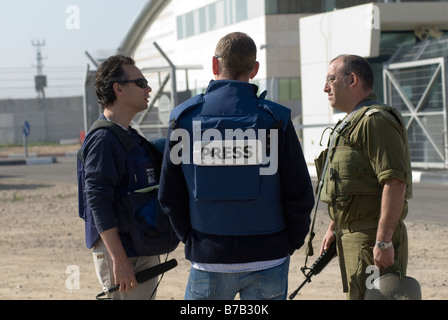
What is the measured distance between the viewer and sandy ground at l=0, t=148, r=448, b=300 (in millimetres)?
6578

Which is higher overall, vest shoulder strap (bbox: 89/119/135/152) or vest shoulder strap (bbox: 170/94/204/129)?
vest shoulder strap (bbox: 170/94/204/129)

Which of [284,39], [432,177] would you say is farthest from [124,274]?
[284,39]

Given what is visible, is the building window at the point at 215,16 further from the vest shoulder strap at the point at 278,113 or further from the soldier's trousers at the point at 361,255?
the vest shoulder strap at the point at 278,113

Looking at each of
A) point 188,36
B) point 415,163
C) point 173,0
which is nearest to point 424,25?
point 415,163

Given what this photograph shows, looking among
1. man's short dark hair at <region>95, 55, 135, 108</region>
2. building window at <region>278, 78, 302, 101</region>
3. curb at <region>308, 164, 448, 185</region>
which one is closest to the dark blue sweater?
man's short dark hair at <region>95, 55, 135, 108</region>

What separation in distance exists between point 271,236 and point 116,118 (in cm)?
113

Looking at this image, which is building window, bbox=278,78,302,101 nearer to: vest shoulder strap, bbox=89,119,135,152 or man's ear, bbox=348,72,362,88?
man's ear, bbox=348,72,362,88

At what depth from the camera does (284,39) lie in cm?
3731

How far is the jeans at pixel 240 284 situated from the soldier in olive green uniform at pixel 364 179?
74 centimetres

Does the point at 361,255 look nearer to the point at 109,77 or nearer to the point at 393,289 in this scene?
the point at 393,289

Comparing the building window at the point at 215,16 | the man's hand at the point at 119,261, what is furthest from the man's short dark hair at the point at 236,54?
the building window at the point at 215,16

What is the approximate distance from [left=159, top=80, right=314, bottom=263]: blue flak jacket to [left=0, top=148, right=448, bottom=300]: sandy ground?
3.24 meters

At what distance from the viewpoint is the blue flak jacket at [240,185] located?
9.84ft

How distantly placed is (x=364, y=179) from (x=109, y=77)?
1.36 meters
